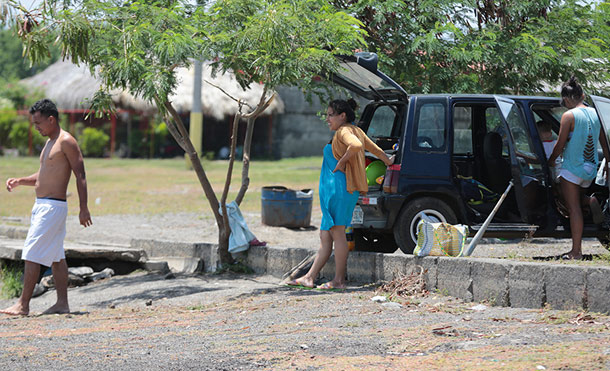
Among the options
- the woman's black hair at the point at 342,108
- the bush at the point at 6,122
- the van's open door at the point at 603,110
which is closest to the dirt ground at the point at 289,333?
the woman's black hair at the point at 342,108

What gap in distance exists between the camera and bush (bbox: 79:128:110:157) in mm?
31641

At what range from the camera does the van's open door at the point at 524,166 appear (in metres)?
7.74

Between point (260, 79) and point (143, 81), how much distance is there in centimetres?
127

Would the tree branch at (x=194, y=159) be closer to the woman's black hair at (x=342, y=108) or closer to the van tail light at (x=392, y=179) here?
the woman's black hair at (x=342, y=108)

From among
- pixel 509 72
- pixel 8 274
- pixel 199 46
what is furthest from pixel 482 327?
pixel 8 274

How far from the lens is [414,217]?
8016mm

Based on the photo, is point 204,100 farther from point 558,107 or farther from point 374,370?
point 374,370

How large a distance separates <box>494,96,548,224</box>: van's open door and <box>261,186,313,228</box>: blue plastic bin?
478 cm

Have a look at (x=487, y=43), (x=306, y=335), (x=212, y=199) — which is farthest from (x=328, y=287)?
(x=487, y=43)

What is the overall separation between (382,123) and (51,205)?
3579mm

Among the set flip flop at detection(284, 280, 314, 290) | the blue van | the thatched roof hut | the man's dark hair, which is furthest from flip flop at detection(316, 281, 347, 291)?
the thatched roof hut

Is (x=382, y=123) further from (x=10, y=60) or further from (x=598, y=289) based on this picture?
(x=10, y=60)

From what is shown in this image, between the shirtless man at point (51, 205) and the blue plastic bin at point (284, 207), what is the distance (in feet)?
15.8

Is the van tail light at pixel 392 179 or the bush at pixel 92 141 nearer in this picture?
the van tail light at pixel 392 179
